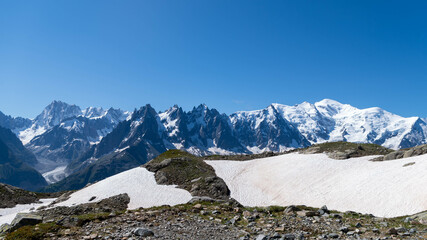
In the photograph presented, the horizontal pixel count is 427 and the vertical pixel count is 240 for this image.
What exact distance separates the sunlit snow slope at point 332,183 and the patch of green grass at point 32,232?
3724cm

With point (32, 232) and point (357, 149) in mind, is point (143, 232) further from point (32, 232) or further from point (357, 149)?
point (357, 149)

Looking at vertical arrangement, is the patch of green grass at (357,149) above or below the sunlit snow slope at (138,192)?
above

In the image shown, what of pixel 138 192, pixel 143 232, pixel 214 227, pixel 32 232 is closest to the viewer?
pixel 143 232

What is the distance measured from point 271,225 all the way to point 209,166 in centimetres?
5260

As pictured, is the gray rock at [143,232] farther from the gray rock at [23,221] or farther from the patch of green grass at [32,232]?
the gray rock at [23,221]

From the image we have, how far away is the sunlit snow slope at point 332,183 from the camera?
3800 centimetres

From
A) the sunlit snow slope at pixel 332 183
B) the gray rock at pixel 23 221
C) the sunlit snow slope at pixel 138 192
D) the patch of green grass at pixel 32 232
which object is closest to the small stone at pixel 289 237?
the patch of green grass at pixel 32 232

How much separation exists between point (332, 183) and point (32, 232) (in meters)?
49.5

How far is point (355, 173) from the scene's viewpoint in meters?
52.4

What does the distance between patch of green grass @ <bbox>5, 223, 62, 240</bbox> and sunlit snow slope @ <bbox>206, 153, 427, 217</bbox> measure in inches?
1466

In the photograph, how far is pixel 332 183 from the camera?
51.1m

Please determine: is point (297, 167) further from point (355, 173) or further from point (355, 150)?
point (355, 150)

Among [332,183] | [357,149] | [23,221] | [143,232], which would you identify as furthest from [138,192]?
[357,149]

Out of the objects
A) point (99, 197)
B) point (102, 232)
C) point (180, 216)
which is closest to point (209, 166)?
point (99, 197)
